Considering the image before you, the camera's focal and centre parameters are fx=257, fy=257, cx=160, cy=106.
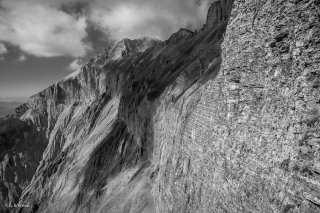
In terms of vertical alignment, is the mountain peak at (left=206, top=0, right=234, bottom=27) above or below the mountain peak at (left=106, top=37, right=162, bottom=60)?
below

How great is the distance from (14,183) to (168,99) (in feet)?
379

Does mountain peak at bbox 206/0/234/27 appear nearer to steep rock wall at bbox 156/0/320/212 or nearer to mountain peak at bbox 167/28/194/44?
mountain peak at bbox 167/28/194/44

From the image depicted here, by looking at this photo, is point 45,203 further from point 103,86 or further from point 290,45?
point 290,45

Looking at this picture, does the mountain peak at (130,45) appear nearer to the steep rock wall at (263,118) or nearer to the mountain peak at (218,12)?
the mountain peak at (218,12)

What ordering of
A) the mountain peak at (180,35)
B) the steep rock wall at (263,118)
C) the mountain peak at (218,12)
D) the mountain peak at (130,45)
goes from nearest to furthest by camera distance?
the steep rock wall at (263,118)
the mountain peak at (218,12)
the mountain peak at (180,35)
the mountain peak at (130,45)

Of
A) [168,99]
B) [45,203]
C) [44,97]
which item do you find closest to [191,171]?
[168,99]

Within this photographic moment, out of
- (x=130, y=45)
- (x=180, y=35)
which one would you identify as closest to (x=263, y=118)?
(x=180, y=35)

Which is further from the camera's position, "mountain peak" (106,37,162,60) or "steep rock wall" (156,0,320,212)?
"mountain peak" (106,37,162,60)

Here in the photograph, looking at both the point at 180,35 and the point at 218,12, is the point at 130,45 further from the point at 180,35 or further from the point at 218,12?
the point at 218,12

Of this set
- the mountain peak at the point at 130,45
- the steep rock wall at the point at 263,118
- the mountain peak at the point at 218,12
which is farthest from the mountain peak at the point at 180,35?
the mountain peak at the point at 130,45

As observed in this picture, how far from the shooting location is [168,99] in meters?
46.1

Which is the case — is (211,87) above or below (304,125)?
above

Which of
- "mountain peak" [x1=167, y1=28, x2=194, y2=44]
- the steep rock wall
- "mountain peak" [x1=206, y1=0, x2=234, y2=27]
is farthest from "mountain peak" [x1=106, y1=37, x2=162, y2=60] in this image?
the steep rock wall

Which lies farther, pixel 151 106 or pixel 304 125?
pixel 151 106
